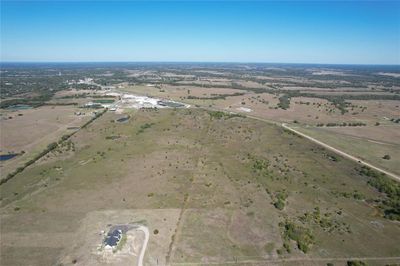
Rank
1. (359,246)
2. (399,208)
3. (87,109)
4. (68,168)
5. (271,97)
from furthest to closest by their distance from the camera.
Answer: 1. (271,97)
2. (87,109)
3. (68,168)
4. (399,208)
5. (359,246)

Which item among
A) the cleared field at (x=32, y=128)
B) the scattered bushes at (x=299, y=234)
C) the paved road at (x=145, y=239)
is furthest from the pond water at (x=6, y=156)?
the scattered bushes at (x=299, y=234)

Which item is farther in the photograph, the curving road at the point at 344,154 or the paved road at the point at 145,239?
the curving road at the point at 344,154

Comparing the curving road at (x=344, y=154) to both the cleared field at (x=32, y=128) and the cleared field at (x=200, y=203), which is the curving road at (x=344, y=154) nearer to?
the cleared field at (x=200, y=203)

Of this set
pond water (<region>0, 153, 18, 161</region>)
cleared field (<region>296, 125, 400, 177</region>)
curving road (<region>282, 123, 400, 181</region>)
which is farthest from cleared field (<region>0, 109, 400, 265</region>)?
pond water (<region>0, 153, 18, 161</region>)

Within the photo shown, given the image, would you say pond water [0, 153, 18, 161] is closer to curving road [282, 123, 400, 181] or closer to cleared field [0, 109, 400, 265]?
cleared field [0, 109, 400, 265]

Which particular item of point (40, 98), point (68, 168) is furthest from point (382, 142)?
point (40, 98)

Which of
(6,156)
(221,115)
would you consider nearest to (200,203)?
(6,156)

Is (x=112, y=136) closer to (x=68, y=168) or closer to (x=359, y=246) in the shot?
(x=68, y=168)

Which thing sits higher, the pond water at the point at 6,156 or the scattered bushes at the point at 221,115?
the scattered bushes at the point at 221,115
